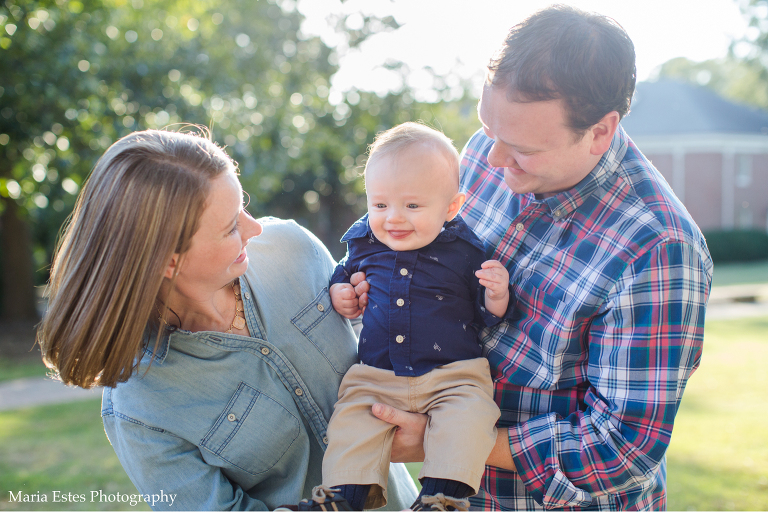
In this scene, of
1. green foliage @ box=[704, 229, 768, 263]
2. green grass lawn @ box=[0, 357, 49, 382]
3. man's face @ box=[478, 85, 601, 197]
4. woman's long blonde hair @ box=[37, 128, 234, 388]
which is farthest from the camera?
green foliage @ box=[704, 229, 768, 263]

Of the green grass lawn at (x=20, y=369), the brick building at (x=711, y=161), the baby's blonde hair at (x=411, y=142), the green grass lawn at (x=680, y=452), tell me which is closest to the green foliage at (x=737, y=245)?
the brick building at (x=711, y=161)

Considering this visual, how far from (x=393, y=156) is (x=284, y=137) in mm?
9840

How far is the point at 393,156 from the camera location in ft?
7.27

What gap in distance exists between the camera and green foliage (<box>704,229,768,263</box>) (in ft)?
92.2

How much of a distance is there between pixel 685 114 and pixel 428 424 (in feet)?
119

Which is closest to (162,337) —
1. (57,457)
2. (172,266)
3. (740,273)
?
(172,266)

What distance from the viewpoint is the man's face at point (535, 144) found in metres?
2.04

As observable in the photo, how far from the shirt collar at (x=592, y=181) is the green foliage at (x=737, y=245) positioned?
29.2m

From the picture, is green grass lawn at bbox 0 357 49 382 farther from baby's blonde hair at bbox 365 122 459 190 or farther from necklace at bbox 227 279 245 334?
baby's blonde hair at bbox 365 122 459 190

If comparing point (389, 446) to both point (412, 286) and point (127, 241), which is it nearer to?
point (412, 286)

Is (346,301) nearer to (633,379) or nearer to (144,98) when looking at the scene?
(633,379)

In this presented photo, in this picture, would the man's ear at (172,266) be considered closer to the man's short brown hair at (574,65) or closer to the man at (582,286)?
the man at (582,286)

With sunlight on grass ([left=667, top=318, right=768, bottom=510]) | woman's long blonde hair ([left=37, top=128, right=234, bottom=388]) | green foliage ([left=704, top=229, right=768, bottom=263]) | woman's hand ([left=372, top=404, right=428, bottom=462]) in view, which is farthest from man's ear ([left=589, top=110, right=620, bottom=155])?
green foliage ([left=704, top=229, right=768, bottom=263])

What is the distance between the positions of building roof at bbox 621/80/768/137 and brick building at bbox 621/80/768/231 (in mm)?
53
